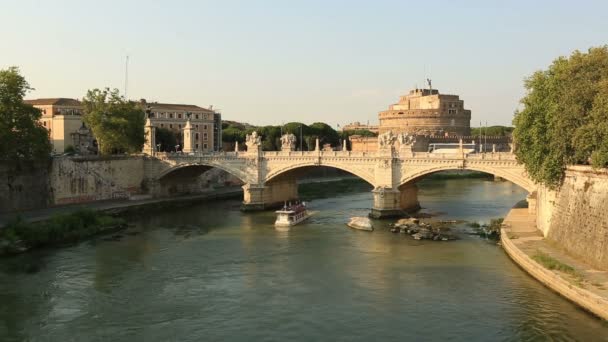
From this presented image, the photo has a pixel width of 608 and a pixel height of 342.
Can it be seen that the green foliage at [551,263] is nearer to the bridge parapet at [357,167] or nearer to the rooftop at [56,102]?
the bridge parapet at [357,167]

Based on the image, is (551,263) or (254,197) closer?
(551,263)

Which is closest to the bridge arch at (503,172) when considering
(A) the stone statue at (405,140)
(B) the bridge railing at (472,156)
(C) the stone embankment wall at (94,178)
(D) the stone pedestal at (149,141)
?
(B) the bridge railing at (472,156)

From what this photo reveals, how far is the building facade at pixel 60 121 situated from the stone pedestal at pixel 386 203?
3857 centimetres

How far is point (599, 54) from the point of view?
76.9 ft

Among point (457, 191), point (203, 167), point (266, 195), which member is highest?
point (203, 167)

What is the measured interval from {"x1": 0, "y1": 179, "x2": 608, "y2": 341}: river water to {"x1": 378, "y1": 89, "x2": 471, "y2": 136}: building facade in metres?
58.5

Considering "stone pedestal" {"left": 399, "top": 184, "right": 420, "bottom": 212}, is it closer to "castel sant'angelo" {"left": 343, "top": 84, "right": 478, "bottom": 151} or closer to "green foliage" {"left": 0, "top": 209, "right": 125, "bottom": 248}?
"green foliage" {"left": 0, "top": 209, "right": 125, "bottom": 248}

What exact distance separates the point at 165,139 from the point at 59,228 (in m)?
36.5

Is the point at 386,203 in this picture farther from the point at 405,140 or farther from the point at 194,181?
the point at 194,181

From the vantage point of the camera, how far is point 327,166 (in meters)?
41.4

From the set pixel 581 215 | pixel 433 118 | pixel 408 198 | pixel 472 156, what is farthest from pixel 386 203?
pixel 433 118

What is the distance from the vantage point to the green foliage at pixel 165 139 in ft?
212

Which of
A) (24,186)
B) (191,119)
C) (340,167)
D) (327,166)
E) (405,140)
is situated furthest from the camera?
(191,119)

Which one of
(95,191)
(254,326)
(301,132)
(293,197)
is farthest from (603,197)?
(301,132)
